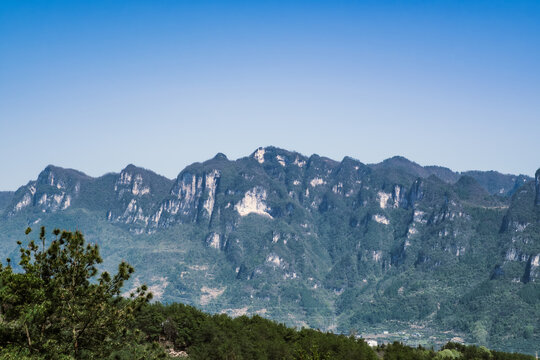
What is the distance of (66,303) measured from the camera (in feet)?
99.3

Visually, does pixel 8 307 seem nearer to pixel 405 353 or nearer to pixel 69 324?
pixel 69 324

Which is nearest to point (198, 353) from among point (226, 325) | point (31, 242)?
point (226, 325)

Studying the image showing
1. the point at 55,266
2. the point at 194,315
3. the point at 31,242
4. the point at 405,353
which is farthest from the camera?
the point at 405,353

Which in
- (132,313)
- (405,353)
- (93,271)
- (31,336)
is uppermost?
(93,271)

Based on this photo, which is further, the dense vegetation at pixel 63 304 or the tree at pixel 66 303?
the tree at pixel 66 303

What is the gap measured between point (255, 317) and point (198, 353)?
29243 millimetres

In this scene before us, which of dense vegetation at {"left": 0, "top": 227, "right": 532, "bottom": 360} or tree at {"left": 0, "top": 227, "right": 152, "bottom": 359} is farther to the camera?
tree at {"left": 0, "top": 227, "right": 152, "bottom": 359}

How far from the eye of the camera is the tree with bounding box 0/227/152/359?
29406 millimetres

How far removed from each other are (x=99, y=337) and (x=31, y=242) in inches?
291

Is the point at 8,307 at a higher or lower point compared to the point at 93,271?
lower

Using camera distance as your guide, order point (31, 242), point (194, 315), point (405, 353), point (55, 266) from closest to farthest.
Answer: point (31, 242) < point (55, 266) < point (194, 315) < point (405, 353)

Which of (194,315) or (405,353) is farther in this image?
(405,353)

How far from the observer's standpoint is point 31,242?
27984 mm

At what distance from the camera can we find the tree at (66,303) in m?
29.4
